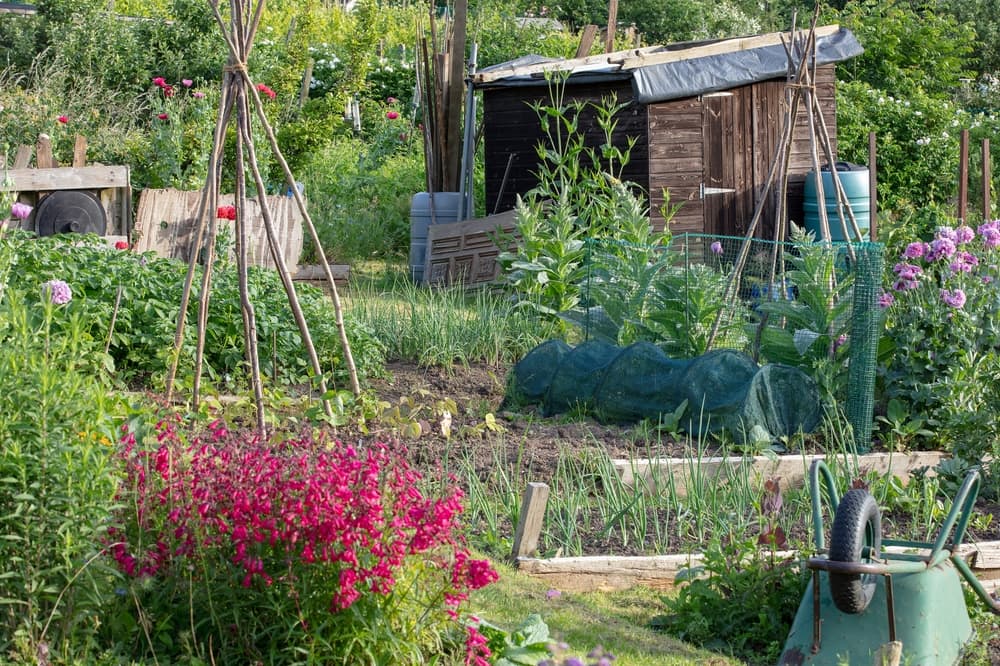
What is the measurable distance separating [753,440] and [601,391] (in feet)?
3.20

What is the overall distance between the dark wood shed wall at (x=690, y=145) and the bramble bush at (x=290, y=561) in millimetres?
8490

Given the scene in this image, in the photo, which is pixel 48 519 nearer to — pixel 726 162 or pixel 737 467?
pixel 737 467

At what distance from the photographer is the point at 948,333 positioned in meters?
5.96

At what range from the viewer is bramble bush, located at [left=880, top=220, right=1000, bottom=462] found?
570cm

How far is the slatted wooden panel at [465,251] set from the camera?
10578 millimetres

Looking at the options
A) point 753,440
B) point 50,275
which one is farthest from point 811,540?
point 50,275

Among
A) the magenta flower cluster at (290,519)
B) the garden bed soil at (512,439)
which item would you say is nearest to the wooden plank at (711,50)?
the garden bed soil at (512,439)

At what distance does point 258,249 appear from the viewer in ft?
35.1

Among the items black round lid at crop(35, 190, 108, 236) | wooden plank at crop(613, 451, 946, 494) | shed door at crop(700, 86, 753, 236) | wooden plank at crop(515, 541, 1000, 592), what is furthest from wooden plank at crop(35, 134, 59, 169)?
wooden plank at crop(515, 541, 1000, 592)

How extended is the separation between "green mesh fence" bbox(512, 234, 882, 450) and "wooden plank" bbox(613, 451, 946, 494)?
42 centimetres

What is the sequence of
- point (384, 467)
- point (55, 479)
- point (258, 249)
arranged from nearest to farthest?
point (55, 479), point (384, 467), point (258, 249)

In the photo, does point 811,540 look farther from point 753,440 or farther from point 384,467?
point 384,467

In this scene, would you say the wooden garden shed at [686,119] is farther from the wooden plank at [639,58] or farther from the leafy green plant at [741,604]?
the leafy green plant at [741,604]

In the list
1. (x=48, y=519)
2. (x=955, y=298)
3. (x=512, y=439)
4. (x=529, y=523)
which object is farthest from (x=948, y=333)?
(x=48, y=519)
